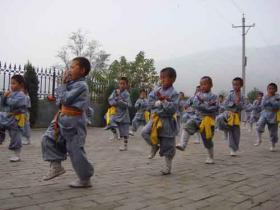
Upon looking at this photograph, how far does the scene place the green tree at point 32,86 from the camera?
57.0ft

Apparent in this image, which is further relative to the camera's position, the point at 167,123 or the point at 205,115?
the point at 205,115

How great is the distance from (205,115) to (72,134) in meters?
3.56

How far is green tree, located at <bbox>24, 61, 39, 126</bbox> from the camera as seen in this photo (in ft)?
57.0

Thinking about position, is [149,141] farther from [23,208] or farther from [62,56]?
[62,56]

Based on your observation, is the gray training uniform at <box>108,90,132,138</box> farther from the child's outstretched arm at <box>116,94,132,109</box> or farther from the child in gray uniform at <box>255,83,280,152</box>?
the child in gray uniform at <box>255,83,280,152</box>

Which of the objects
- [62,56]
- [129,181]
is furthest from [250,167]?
[62,56]

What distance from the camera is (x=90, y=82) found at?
67.4ft

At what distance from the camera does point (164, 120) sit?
645cm

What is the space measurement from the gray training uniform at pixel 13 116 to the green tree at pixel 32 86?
9.83 metres

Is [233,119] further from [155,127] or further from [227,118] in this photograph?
[155,127]

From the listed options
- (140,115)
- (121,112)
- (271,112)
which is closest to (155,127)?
(121,112)

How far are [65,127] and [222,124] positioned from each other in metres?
5.27

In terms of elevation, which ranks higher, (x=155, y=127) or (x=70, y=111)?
(x=70, y=111)

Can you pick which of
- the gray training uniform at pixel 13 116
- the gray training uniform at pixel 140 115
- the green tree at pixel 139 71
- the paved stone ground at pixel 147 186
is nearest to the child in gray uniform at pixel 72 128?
the paved stone ground at pixel 147 186
